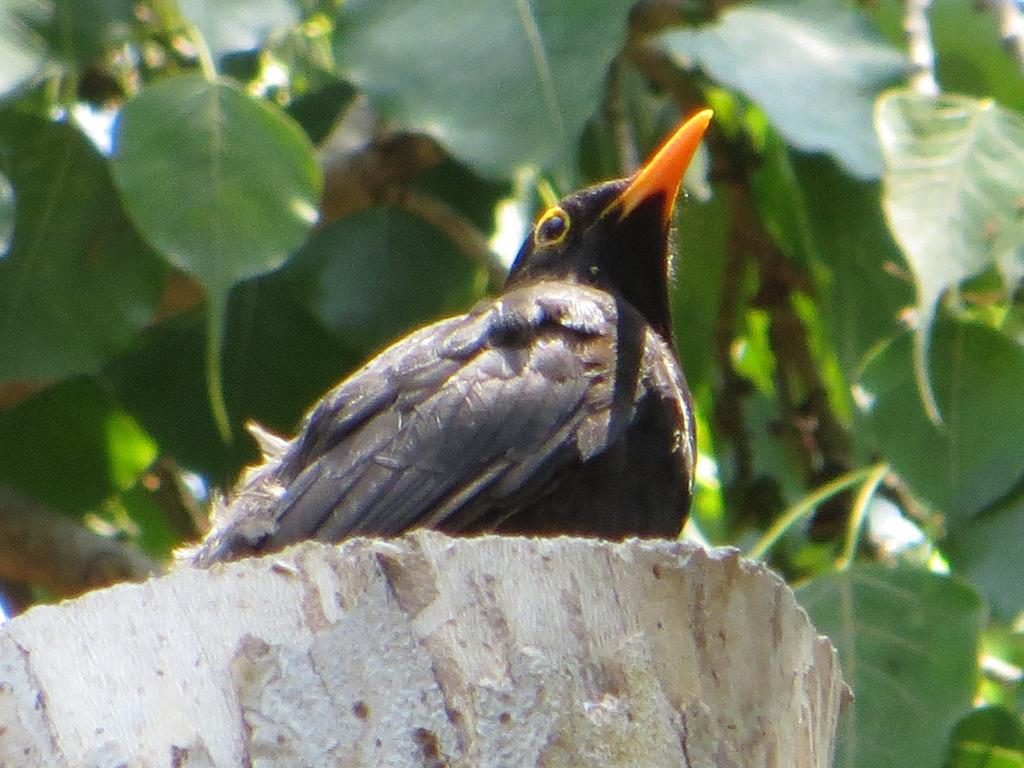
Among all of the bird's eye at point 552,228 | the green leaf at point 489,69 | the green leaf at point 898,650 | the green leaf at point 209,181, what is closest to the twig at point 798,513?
the green leaf at point 898,650

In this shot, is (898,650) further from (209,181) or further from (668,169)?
(209,181)

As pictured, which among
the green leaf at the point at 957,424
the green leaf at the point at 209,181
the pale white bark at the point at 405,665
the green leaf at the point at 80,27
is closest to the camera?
the pale white bark at the point at 405,665

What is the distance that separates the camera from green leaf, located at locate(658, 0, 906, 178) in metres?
4.80

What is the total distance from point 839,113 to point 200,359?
2.02 m

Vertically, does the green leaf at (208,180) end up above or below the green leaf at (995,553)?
above

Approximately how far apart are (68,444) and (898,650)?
99.3 inches

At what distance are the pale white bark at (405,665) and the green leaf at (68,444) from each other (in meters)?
2.81

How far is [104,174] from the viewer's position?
5.04m

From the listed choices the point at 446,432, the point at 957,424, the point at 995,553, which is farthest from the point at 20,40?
the point at 995,553

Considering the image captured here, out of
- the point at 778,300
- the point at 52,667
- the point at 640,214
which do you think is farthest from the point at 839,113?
the point at 52,667

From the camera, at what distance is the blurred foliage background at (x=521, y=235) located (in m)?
4.48

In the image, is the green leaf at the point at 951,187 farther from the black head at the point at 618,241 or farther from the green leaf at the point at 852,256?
the black head at the point at 618,241

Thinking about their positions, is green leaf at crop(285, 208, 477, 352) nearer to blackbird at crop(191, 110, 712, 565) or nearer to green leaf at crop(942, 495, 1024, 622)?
blackbird at crop(191, 110, 712, 565)

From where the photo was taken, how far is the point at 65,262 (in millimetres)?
5004
